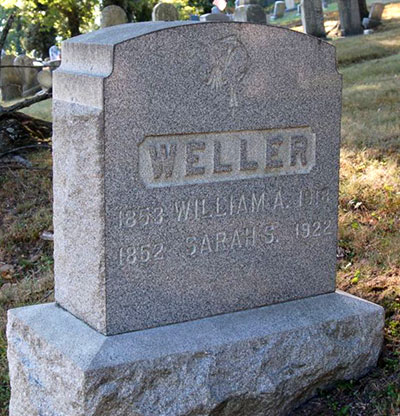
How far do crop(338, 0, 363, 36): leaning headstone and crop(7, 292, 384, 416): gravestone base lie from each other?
612 inches

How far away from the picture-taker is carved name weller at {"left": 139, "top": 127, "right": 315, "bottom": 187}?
10.9ft

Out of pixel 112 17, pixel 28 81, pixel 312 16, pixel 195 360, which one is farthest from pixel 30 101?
pixel 28 81

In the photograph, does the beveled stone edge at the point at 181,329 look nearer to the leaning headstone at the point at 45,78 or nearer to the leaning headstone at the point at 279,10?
the leaning headstone at the point at 45,78

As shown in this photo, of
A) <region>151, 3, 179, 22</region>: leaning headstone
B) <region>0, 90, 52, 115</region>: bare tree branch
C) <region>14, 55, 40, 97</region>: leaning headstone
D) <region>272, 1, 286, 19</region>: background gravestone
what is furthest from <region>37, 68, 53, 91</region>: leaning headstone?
<region>272, 1, 286, 19</region>: background gravestone

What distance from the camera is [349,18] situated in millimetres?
18438

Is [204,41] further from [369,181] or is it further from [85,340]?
[369,181]

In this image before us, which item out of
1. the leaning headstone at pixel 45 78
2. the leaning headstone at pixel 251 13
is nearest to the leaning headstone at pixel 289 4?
the leaning headstone at pixel 251 13

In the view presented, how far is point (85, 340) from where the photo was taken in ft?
10.8

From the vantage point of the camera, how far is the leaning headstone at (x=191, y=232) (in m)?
3.22

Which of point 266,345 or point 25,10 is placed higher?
point 25,10

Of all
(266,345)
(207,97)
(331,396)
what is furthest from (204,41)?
(331,396)

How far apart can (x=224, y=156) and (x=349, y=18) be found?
625 inches

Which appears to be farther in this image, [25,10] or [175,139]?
[25,10]

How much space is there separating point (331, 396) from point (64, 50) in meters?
2.01
